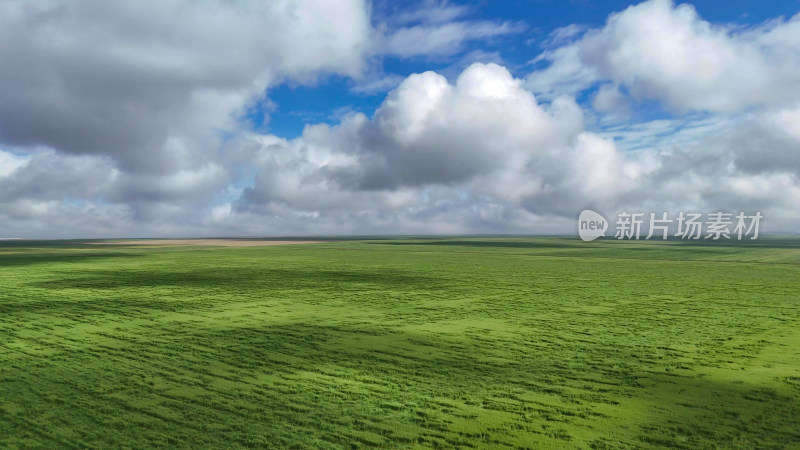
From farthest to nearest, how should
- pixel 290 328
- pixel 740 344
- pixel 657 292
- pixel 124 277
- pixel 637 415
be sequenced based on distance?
pixel 124 277, pixel 657 292, pixel 290 328, pixel 740 344, pixel 637 415

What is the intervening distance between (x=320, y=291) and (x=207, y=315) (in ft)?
30.0

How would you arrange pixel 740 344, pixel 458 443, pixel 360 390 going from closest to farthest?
pixel 458 443
pixel 360 390
pixel 740 344

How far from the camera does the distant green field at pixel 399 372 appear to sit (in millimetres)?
9124

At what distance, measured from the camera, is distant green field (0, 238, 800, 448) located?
9.12 m

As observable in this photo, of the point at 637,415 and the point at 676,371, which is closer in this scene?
the point at 637,415

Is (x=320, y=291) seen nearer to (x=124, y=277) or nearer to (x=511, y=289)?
(x=511, y=289)

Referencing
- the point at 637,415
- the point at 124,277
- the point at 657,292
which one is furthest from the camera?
the point at 124,277

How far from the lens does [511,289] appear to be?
30547 mm

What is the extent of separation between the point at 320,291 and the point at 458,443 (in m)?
21.7

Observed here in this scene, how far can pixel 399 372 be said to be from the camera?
41.9 ft

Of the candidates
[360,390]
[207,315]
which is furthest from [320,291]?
[360,390]

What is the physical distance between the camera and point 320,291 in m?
29.5

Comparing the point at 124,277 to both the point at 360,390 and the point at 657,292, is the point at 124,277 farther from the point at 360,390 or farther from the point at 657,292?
the point at 657,292

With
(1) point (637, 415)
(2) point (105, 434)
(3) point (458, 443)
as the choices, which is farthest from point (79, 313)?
(1) point (637, 415)
